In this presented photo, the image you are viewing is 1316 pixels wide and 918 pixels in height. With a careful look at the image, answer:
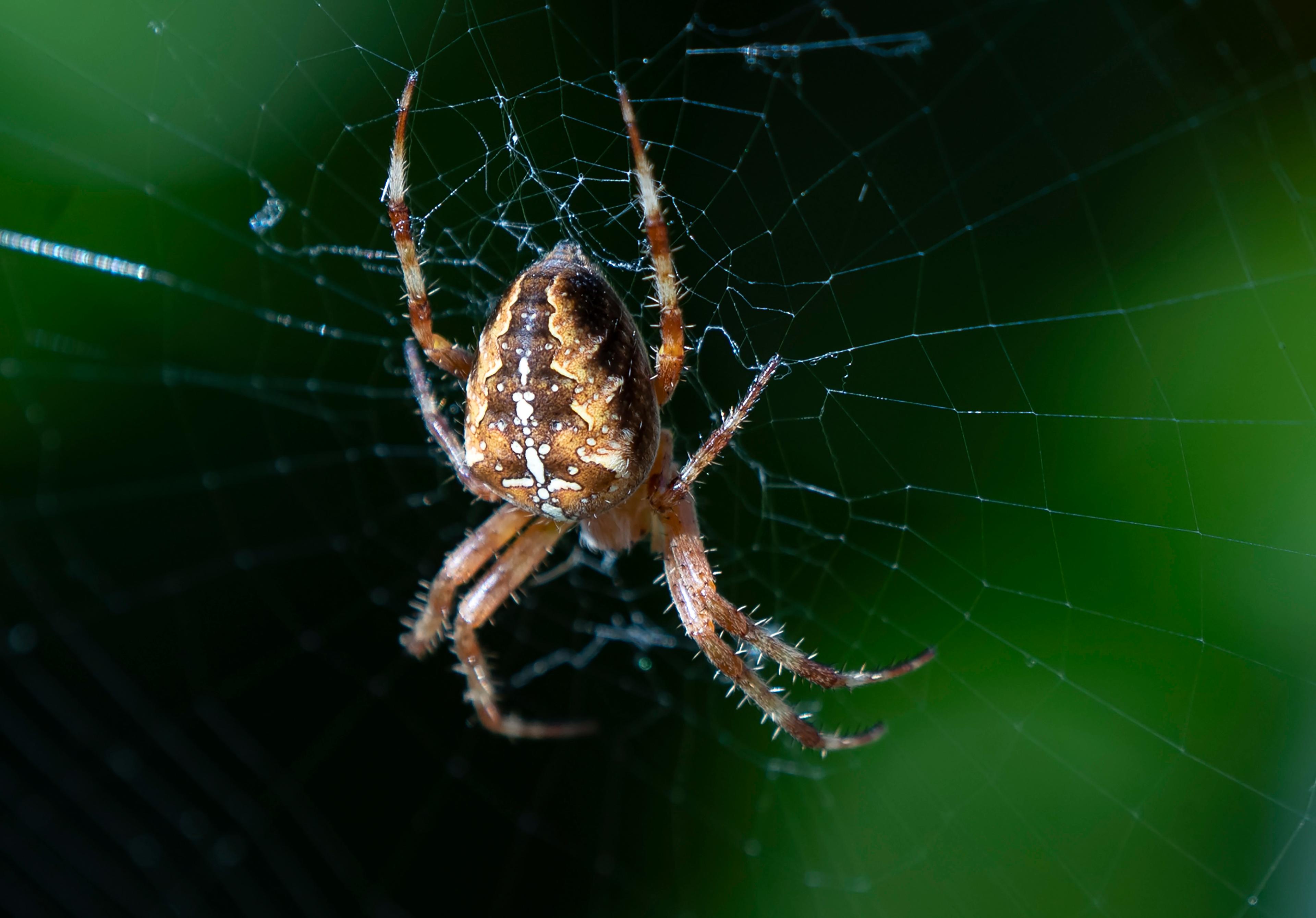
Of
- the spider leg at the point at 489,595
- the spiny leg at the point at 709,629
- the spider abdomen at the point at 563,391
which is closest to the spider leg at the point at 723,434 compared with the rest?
the spider abdomen at the point at 563,391

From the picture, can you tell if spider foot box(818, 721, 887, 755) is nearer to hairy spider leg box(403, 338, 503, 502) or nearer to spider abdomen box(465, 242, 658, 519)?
spider abdomen box(465, 242, 658, 519)

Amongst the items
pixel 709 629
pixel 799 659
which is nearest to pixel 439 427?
pixel 709 629

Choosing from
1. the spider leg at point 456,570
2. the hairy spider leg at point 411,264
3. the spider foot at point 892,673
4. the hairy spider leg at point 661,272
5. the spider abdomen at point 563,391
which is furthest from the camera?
the spider leg at point 456,570

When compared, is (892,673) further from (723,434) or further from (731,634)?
(723,434)

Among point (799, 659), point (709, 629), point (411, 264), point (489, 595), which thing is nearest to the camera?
point (411, 264)

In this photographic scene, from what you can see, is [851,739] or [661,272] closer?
[661,272]

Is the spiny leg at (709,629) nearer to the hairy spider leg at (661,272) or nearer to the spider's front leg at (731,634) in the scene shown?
the spider's front leg at (731,634)

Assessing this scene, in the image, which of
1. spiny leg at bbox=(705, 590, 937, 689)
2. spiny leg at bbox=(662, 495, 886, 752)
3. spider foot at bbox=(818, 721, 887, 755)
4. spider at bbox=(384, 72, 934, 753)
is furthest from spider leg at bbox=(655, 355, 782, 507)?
spider foot at bbox=(818, 721, 887, 755)
